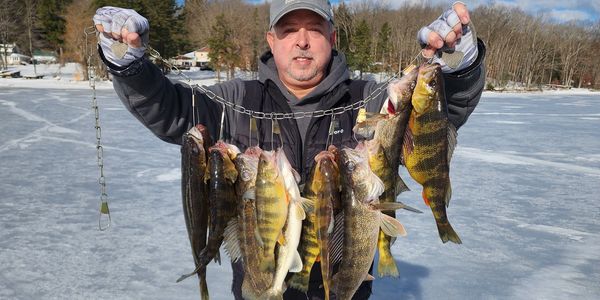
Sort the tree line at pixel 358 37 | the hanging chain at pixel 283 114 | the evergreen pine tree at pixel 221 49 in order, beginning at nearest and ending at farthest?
the hanging chain at pixel 283 114 → the evergreen pine tree at pixel 221 49 → the tree line at pixel 358 37

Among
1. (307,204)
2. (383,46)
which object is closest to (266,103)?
(307,204)

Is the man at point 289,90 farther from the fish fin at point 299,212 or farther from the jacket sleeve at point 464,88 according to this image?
the fish fin at point 299,212

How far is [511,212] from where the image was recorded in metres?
6.57

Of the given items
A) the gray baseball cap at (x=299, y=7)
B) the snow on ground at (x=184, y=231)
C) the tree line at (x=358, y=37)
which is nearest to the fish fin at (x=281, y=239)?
the gray baseball cap at (x=299, y=7)

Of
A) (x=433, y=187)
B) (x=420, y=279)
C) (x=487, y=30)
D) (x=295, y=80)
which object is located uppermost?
(x=487, y=30)

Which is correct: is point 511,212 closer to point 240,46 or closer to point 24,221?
point 24,221

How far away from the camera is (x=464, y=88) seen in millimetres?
2520

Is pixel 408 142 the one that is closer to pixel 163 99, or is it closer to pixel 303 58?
pixel 303 58

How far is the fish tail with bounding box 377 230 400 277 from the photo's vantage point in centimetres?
243

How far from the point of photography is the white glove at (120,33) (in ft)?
7.48

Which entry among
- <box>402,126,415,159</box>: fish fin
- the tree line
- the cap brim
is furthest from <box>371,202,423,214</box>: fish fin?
the tree line

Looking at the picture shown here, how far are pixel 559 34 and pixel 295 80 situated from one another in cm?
6876

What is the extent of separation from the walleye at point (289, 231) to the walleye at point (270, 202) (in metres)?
0.03

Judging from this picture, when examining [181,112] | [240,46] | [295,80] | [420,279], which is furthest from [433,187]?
[240,46]
